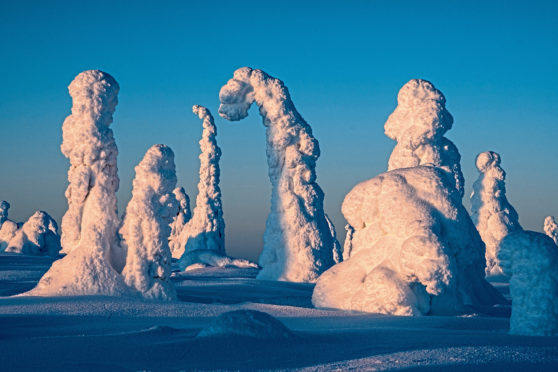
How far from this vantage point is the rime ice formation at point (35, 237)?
28203 millimetres

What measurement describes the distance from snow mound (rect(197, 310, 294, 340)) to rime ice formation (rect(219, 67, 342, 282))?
12386mm

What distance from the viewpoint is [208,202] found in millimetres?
30062

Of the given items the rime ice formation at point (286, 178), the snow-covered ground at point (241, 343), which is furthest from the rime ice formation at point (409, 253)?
the rime ice formation at point (286, 178)

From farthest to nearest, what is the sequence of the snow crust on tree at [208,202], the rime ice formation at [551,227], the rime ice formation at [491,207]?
1. the rime ice formation at [551,227]
2. the snow crust on tree at [208,202]
3. the rime ice formation at [491,207]

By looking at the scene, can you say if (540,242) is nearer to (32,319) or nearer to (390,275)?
(390,275)

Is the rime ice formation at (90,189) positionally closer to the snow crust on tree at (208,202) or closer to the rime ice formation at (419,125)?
the rime ice formation at (419,125)

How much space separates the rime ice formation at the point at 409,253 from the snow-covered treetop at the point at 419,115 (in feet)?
18.0

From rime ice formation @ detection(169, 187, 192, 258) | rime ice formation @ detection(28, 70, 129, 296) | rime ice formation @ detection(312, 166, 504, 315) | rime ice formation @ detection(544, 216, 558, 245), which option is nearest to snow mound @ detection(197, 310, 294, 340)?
rime ice formation @ detection(312, 166, 504, 315)

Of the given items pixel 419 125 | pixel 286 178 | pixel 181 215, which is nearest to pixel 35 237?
pixel 181 215

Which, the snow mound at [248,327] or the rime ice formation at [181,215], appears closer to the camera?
the snow mound at [248,327]

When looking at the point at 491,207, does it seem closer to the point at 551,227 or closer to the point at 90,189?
the point at 551,227

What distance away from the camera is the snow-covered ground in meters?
5.89

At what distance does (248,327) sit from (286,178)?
13338 millimetres

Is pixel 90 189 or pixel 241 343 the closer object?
pixel 241 343
